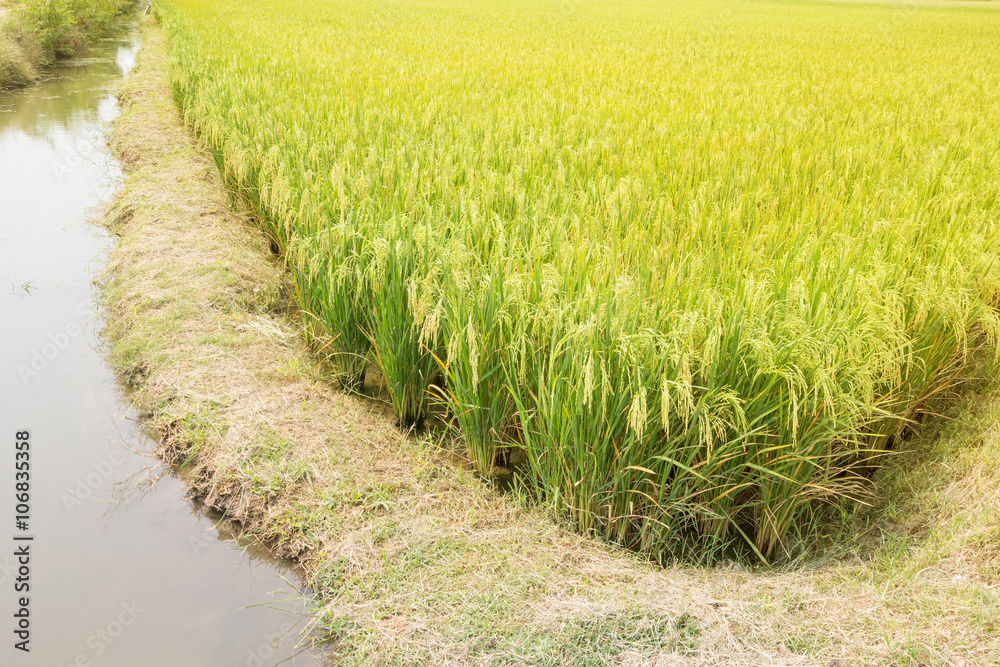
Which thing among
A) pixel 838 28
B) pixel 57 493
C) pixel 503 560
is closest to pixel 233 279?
pixel 57 493

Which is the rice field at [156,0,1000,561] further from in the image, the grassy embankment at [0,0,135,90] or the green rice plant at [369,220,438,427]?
the grassy embankment at [0,0,135,90]

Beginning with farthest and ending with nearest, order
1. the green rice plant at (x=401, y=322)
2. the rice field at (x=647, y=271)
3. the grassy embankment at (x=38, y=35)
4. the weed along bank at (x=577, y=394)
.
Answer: the grassy embankment at (x=38, y=35), the green rice plant at (x=401, y=322), the rice field at (x=647, y=271), the weed along bank at (x=577, y=394)

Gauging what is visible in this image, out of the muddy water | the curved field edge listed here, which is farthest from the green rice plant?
the muddy water

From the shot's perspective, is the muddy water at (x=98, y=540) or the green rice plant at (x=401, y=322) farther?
the green rice plant at (x=401, y=322)

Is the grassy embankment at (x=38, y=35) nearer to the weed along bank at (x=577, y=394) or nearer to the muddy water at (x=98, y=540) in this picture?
the muddy water at (x=98, y=540)

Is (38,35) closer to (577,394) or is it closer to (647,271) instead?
(647,271)

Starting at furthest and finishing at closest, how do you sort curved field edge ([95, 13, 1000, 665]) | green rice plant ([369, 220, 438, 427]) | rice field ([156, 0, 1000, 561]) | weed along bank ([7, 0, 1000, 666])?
1. green rice plant ([369, 220, 438, 427])
2. rice field ([156, 0, 1000, 561])
3. weed along bank ([7, 0, 1000, 666])
4. curved field edge ([95, 13, 1000, 665])

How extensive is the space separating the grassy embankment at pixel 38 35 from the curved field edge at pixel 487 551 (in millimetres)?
9980

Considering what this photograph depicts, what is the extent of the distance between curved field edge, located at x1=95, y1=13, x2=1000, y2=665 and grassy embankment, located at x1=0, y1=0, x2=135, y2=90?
998 centimetres

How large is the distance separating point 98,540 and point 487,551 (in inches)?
56.2

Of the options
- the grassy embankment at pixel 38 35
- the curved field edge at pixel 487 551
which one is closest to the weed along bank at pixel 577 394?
the curved field edge at pixel 487 551

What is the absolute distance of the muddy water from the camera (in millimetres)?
2018

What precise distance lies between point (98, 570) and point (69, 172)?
18.4ft

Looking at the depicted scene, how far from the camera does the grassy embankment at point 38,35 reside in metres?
10.6
